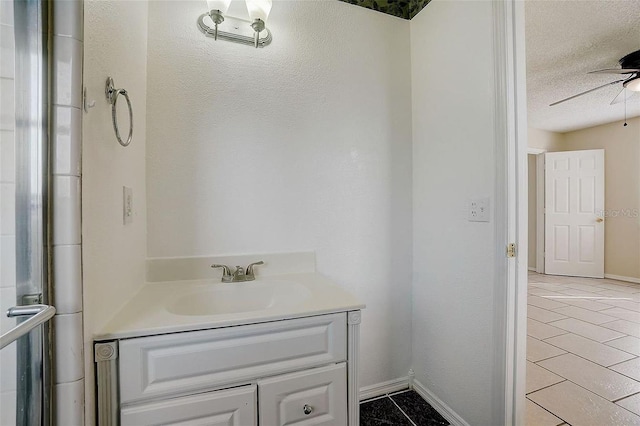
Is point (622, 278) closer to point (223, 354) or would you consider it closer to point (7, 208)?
point (223, 354)

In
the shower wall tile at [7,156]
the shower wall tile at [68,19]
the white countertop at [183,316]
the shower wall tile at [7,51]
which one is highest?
the shower wall tile at [68,19]

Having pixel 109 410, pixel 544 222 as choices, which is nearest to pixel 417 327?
pixel 109 410

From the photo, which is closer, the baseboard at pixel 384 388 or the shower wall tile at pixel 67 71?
the shower wall tile at pixel 67 71

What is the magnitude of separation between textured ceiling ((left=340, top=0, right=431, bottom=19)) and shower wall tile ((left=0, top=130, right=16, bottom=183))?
5.78 feet

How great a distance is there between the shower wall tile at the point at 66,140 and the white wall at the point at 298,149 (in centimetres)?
67

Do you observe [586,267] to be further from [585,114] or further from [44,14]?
[44,14]

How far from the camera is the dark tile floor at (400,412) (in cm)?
148

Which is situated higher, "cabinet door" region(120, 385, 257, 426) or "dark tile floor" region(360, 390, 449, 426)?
"cabinet door" region(120, 385, 257, 426)

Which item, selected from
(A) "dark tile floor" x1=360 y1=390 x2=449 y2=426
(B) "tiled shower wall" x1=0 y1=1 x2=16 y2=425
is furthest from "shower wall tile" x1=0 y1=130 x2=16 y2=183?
(A) "dark tile floor" x1=360 y1=390 x2=449 y2=426

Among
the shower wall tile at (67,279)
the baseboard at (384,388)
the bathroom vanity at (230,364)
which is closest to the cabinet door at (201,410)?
the bathroom vanity at (230,364)

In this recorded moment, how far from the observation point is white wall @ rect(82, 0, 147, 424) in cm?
77

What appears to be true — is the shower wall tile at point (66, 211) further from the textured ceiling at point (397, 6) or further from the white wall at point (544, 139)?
the white wall at point (544, 139)

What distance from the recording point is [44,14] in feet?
2.15

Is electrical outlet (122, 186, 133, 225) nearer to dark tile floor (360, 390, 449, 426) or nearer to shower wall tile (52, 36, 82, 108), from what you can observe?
shower wall tile (52, 36, 82, 108)
